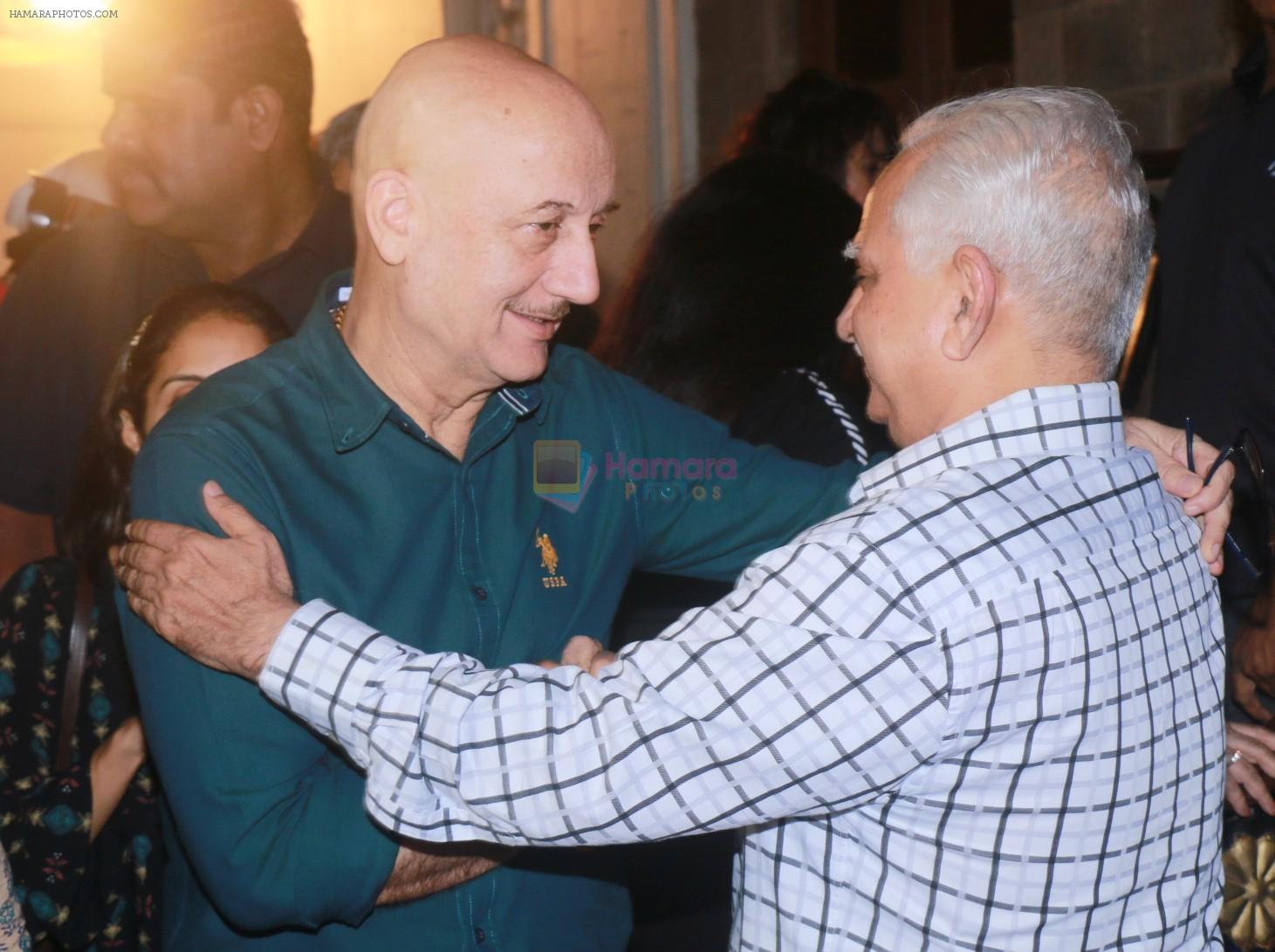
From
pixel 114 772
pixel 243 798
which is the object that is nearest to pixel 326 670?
pixel 243 798

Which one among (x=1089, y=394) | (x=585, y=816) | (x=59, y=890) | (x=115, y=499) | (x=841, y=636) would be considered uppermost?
(x=1089, y=394)

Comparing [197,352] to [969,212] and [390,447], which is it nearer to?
[390,447]

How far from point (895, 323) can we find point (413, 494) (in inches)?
23.2

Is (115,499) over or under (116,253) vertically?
under

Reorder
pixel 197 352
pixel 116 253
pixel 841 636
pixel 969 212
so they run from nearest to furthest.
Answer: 1. pixel 841 636
2. pixel 969 212
3. pixel 197 352
4. pixel 116 253

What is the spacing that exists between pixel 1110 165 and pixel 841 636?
0.54m

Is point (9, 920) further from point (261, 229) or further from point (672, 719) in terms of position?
point (261, 229)

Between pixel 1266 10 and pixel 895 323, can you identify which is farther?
pixel 1266 10

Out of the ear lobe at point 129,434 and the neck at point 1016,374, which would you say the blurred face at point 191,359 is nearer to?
the ear lobe at point 129,434

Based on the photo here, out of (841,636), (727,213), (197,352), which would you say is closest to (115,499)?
(197,352)

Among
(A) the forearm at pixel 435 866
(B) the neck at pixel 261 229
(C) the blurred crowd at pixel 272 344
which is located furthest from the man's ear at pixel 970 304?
(B) the neck at pixel 261 229

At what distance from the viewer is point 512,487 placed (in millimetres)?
1591

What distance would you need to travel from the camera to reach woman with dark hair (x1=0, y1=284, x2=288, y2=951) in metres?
1.96

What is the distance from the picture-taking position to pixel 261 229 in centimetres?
292
